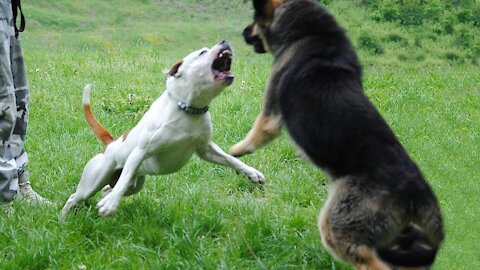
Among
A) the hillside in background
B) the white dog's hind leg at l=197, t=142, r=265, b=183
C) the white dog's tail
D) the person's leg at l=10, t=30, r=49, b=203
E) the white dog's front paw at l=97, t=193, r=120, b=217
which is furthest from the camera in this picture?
the hillside in background

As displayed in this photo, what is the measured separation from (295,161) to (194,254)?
7.38 feet

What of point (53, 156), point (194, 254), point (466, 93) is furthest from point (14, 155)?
point (466, 93)

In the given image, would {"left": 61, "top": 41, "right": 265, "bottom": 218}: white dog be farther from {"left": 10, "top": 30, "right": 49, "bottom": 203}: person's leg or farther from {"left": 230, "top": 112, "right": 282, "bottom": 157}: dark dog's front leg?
{"left": 10, "top": 30, "right": 49, "bottom": 203}: person's leg

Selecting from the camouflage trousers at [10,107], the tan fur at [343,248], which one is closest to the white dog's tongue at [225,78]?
the tan fur at [343,248]

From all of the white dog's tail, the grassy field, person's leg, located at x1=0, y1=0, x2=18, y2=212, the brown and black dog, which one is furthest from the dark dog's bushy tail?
person's leg, located at x1=0, y1=0, x2=18, y2=212

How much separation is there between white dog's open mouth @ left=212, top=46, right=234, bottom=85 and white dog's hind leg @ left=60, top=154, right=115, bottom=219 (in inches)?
41.7

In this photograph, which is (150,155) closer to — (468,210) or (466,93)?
(468,210)

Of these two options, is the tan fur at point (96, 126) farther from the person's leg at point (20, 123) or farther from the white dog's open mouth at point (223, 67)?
the white dog's open mouth at point (223, 67)

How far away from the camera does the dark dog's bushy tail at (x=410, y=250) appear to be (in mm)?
3314

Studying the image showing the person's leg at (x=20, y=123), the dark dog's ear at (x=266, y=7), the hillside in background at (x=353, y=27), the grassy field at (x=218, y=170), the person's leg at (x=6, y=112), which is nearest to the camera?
the grassy field at (x=218, y=170)

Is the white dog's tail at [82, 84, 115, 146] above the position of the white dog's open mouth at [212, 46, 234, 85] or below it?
below

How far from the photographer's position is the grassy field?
424 centimetres

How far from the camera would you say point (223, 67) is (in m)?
4.22

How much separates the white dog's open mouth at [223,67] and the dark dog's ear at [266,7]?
40 cm
